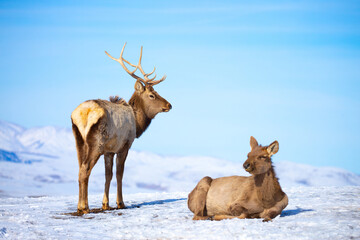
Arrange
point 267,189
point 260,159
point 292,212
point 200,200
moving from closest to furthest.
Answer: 1. point 260,159
2. point 267,189
3. point 200,200
4. point 292,212

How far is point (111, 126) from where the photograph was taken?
1237 cm

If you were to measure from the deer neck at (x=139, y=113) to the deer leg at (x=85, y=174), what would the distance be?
103 inches

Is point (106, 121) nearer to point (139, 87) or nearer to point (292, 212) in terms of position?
point (139, 87)

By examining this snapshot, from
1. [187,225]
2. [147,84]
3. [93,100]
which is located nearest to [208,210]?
[187,225]

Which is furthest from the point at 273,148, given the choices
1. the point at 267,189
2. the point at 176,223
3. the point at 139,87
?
the point at 139,87

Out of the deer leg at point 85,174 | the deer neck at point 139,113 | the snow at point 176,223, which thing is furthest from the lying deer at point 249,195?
the deer neck at point 139,113

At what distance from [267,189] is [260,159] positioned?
2.14ft

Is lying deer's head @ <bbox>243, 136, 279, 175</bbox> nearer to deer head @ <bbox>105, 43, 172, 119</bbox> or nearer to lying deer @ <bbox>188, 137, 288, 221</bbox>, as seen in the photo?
lying deer @ <bbox>188, 137, 288, 221</bbox>

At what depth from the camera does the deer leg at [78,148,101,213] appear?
12.0 metres

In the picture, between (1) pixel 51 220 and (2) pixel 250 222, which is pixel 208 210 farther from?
(1) pixel 51 220

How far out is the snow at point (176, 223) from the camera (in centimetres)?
811

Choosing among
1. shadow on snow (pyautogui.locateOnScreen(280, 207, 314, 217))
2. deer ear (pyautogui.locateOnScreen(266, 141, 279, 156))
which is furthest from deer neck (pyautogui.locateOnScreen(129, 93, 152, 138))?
deer ear (pyautogui.locateOnScreen(266, 141, 279, 156))

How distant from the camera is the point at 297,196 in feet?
44.9

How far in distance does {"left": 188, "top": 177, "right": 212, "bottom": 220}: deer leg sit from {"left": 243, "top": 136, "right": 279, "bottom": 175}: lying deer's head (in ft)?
4.13
